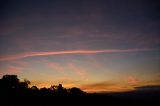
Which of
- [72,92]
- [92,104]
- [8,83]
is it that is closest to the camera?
[92,104]

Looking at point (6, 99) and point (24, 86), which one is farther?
point (24, 86)

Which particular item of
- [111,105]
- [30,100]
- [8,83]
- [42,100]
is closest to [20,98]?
[30,100]

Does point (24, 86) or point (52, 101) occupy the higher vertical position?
point (24, 86)

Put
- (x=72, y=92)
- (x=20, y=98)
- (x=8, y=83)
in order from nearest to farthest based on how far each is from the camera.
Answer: (x=20, y=98) → (x=8, y=83) → (x=72, y=92)

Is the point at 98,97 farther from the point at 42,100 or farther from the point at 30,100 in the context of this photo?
the point at 30,100

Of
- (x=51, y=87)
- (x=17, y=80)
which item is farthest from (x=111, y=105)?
(x=17, y=80)

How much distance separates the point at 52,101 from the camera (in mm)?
56406

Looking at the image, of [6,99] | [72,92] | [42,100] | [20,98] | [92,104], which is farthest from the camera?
[72,92]

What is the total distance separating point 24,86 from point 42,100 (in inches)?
734

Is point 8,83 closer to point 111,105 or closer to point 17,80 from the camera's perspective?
point 17,80

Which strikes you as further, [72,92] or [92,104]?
[72,92]

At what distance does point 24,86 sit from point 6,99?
25.9 m

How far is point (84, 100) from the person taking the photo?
216 feet

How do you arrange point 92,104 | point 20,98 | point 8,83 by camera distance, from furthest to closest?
1. point 8,83
2. point 92,104
3. point 20,98
